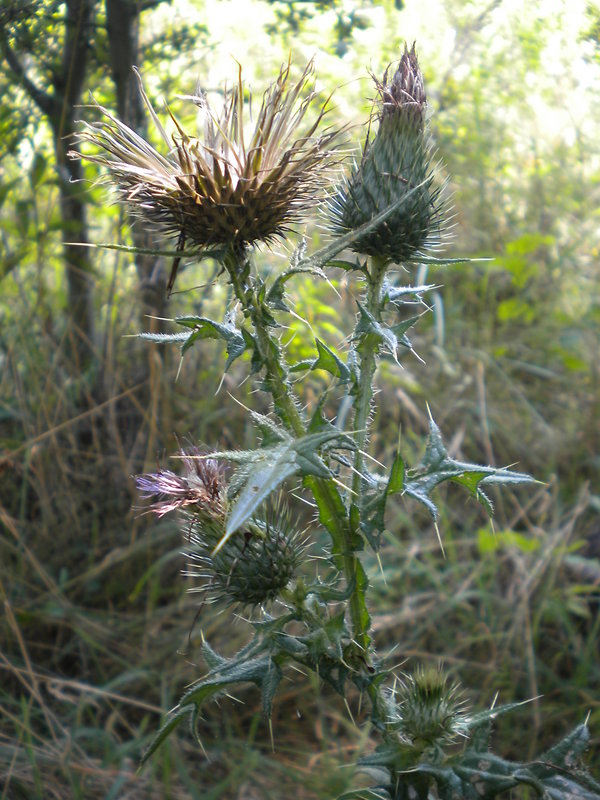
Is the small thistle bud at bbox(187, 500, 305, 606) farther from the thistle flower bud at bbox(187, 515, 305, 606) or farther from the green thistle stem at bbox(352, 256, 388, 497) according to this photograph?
the green thistle stem at bbox(352, 256, 388, 497)

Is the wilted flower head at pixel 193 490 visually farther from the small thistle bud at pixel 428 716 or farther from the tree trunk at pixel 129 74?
the tree trunk at pixel 129 74

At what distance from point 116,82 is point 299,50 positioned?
1.08m

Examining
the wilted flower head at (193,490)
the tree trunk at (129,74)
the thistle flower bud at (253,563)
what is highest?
the tree trunk at (129,74)

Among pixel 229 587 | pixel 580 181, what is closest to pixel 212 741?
pixel 229 587

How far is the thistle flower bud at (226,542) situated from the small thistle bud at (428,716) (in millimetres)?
363

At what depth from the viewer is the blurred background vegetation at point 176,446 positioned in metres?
2.74

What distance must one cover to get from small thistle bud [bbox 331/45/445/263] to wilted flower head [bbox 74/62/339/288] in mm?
131

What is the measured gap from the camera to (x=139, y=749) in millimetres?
2635

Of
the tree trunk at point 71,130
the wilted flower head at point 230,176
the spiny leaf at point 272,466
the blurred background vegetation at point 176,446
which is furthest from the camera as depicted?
the tree trunk at point 71,130

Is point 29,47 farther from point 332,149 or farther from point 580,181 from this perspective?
point 580,181

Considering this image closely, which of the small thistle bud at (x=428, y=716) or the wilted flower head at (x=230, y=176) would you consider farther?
the small thistle bud at (x=428, y=716)

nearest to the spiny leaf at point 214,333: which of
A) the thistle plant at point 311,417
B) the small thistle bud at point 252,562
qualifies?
the thistle plant at point 311,417

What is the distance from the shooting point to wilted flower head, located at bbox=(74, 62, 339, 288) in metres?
1.46

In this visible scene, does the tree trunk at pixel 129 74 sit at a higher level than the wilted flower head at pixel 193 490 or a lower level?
higher
